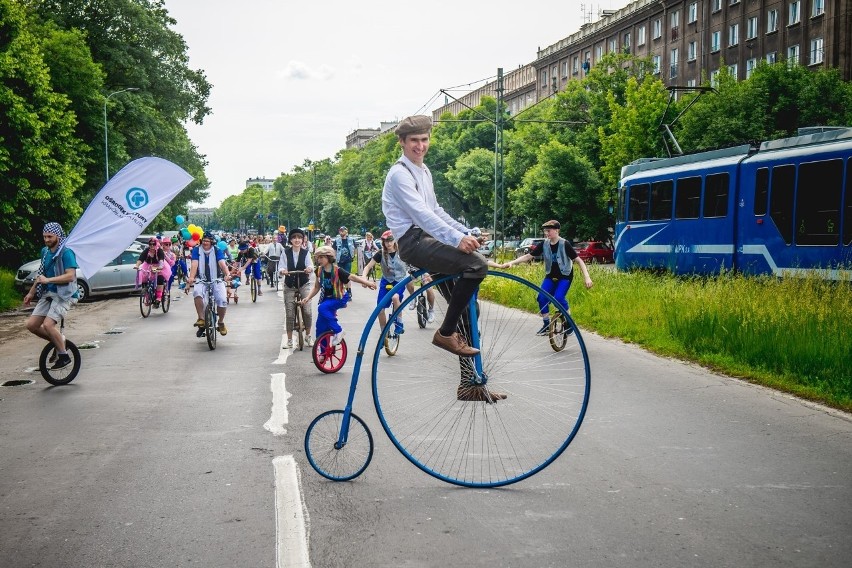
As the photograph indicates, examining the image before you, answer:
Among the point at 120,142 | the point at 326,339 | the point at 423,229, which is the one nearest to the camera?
the point at 423,229

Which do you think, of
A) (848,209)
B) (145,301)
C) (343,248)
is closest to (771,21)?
(343,248)

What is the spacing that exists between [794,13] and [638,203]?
33.1 metres

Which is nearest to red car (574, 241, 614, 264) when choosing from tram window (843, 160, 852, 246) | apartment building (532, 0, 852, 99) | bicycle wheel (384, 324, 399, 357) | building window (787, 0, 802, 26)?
apartment building (532, 0, 852, 99)

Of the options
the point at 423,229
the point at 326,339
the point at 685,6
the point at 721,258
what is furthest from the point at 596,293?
the point at 685,6

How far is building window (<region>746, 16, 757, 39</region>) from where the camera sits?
5962 centimetres

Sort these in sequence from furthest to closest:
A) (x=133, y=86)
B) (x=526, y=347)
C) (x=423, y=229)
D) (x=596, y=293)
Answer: (x=133, y=86) < (x=596, y=293) < (x=526, y=347) < (x=423, y=229)

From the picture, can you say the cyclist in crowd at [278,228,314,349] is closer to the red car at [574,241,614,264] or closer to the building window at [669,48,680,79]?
the red car at [574,241,614,264]

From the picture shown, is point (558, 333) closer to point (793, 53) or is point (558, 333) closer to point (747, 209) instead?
point (747, 209)

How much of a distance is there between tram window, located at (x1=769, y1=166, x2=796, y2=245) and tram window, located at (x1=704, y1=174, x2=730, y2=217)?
7.13 ft

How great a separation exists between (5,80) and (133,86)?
27795 millimetres

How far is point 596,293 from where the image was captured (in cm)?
1945

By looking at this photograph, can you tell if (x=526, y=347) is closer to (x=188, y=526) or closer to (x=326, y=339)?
(x=188, y=526)

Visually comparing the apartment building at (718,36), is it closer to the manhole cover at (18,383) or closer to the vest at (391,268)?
the vest at (391,268)

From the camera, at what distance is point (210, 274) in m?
16.4
